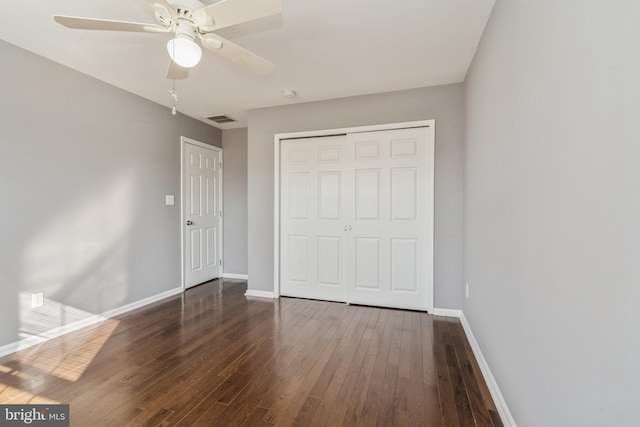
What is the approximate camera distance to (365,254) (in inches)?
137

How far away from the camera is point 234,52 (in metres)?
1.84

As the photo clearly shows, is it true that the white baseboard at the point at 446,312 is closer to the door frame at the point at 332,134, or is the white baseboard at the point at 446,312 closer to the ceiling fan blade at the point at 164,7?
the door frame at the point at 332,134

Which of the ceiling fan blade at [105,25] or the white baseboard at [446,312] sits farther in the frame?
the white baseboard at [446,312]

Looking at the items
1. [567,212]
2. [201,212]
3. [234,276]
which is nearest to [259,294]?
[234,276]

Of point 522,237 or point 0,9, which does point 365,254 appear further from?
point 0,9

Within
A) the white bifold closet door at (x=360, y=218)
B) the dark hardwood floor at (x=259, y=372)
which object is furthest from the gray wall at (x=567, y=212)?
the white bifold closet door at (x=360, y=218)

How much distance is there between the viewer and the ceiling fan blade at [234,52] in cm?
170

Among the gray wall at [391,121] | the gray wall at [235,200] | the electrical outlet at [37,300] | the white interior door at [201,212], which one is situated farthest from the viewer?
the gray wall at [235,200]

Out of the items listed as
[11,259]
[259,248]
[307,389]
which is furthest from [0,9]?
[307,389]

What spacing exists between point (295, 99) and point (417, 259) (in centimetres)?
246

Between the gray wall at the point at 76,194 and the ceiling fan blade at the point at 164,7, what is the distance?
1911 millimetres

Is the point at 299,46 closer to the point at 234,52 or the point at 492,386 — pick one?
the point at 234,52

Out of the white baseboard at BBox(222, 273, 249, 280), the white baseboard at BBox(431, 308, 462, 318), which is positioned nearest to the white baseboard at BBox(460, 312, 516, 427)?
the white baseboard at BBox(431, 308, 462, 318)

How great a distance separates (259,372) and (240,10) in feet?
7.51
